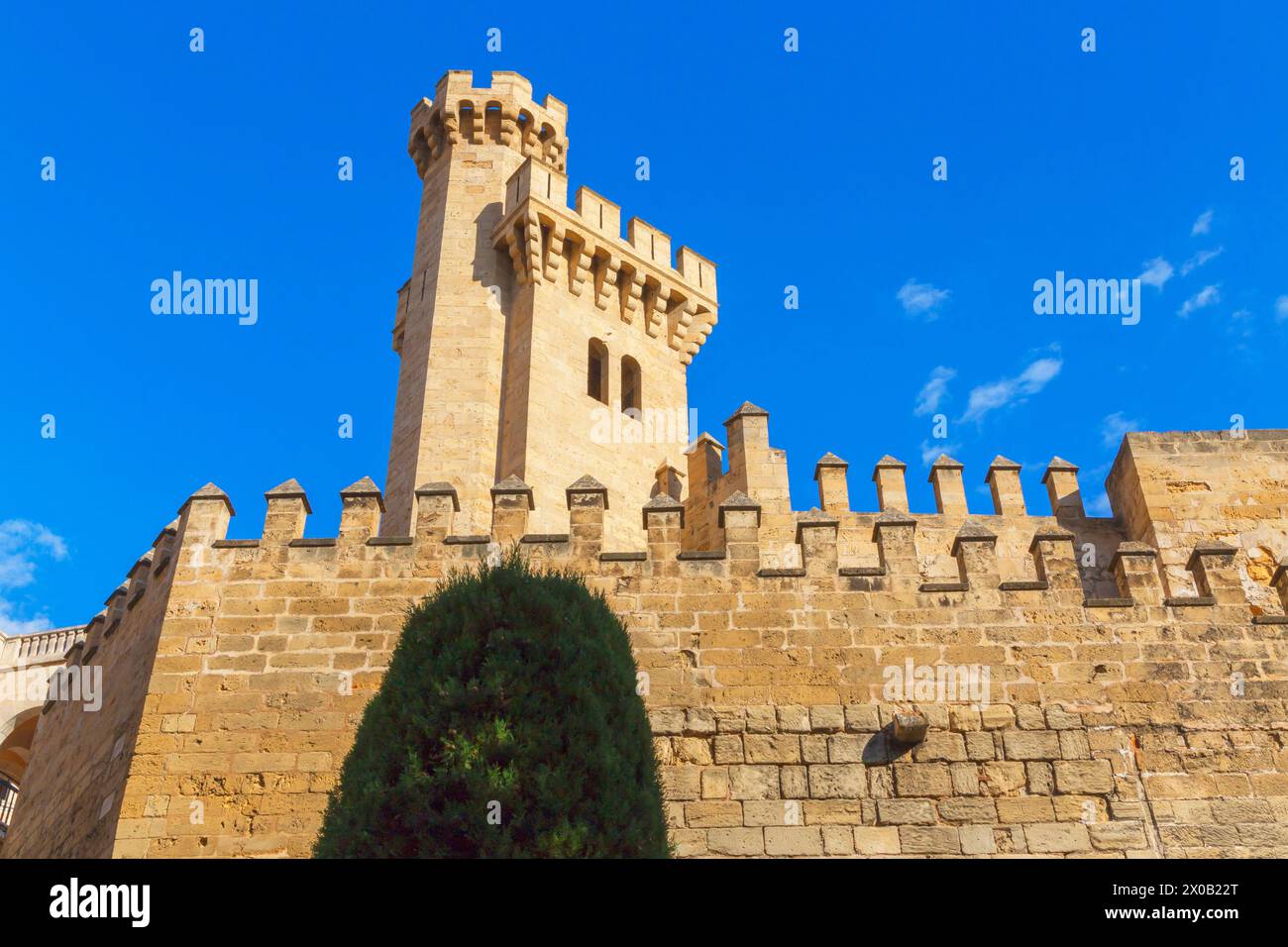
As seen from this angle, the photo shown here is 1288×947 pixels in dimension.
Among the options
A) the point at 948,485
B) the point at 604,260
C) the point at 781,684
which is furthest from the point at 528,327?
the point at 781,684

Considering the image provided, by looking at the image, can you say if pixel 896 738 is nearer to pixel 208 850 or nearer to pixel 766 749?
pixel 766 749

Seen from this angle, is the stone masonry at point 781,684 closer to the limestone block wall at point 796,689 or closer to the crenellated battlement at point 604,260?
the limestone block wall at point 796,689

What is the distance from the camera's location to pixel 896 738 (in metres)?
9.88

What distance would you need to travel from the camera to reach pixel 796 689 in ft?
33.6

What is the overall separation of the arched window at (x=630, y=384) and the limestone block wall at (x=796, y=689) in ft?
28.4

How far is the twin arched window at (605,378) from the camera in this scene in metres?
19.5

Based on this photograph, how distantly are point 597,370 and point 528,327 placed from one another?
78.0 inches

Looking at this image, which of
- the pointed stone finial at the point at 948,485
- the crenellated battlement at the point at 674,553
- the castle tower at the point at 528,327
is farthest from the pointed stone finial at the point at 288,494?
the pointed stone finial at the point at 948,485

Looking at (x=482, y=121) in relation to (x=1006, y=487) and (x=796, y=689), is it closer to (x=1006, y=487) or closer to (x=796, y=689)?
(x=1006, y=487)

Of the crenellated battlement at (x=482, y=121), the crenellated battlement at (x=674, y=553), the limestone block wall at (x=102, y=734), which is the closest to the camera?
the limestone block wall at (x=102, y=734)

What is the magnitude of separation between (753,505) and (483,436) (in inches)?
276
